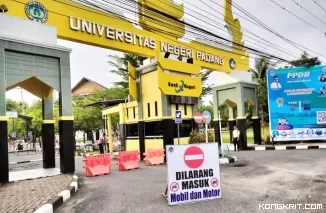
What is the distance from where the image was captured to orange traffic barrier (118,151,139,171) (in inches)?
530

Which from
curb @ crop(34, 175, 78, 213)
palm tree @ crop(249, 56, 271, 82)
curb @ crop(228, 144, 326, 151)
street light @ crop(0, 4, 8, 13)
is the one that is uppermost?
palm tree @ crop(249, 56, 271, 82)

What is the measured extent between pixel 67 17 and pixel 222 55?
10.9 metres

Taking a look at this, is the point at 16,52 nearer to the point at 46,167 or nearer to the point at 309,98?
the point at 46,167

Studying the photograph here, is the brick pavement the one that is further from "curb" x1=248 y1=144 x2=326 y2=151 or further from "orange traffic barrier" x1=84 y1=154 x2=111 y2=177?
"curb" x1=248 y1=144 x2=326 y2=151

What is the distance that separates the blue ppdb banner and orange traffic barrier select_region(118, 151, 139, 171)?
451 inches

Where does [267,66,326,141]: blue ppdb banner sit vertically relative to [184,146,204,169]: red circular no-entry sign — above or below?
above

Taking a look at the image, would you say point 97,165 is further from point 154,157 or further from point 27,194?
point 27,194

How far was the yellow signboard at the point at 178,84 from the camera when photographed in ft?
51.7

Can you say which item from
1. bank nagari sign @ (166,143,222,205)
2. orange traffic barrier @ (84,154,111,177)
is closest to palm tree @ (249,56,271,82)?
orange traffic barrier @ (84,154,111,177)

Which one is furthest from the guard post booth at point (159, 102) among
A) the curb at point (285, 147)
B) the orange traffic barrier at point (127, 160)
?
the curb at point (285, 147)

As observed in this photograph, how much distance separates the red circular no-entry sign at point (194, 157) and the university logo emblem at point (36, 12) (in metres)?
8.40

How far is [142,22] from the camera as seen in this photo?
51.5ft

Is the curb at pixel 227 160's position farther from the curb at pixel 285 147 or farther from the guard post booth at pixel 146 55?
the curb at pixel 285 147

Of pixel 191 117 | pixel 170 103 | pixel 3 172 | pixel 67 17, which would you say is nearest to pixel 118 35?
pixel 67 17
